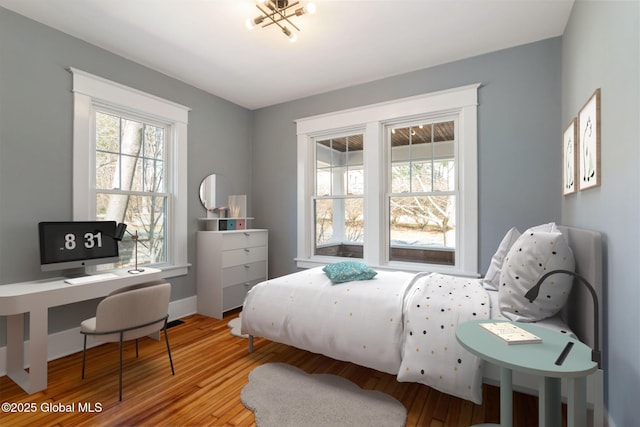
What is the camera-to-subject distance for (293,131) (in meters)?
4.36

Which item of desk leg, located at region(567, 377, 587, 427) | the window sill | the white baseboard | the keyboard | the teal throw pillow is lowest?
the white baseboard

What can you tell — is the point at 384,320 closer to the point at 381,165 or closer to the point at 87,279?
the point at 381,165

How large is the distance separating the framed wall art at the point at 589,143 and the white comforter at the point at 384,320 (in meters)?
0.97

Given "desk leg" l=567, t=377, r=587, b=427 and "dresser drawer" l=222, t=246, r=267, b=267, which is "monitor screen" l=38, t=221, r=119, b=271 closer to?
"dresser drawer" l=222, t=246, r=267, b=267

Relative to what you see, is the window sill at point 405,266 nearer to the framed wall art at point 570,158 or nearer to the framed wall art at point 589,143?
the framed wall art at point 570,158

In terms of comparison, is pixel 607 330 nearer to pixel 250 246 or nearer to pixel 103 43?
pixel 250 246

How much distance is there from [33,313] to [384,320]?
95.3 inches

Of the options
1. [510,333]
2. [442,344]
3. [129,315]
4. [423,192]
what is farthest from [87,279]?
[423,192]

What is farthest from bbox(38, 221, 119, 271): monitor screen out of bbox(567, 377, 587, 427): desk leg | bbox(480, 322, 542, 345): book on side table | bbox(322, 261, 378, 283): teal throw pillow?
bbox(567, 377, 587, 427): desk leg

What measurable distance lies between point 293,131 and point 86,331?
323 cm

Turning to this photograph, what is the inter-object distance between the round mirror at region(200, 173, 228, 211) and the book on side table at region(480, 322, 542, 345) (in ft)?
11.2

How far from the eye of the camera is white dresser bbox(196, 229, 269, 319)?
3658 millimetres

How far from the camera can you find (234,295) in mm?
3814

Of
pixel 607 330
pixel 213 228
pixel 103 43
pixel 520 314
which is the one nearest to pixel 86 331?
pixel 213 228
